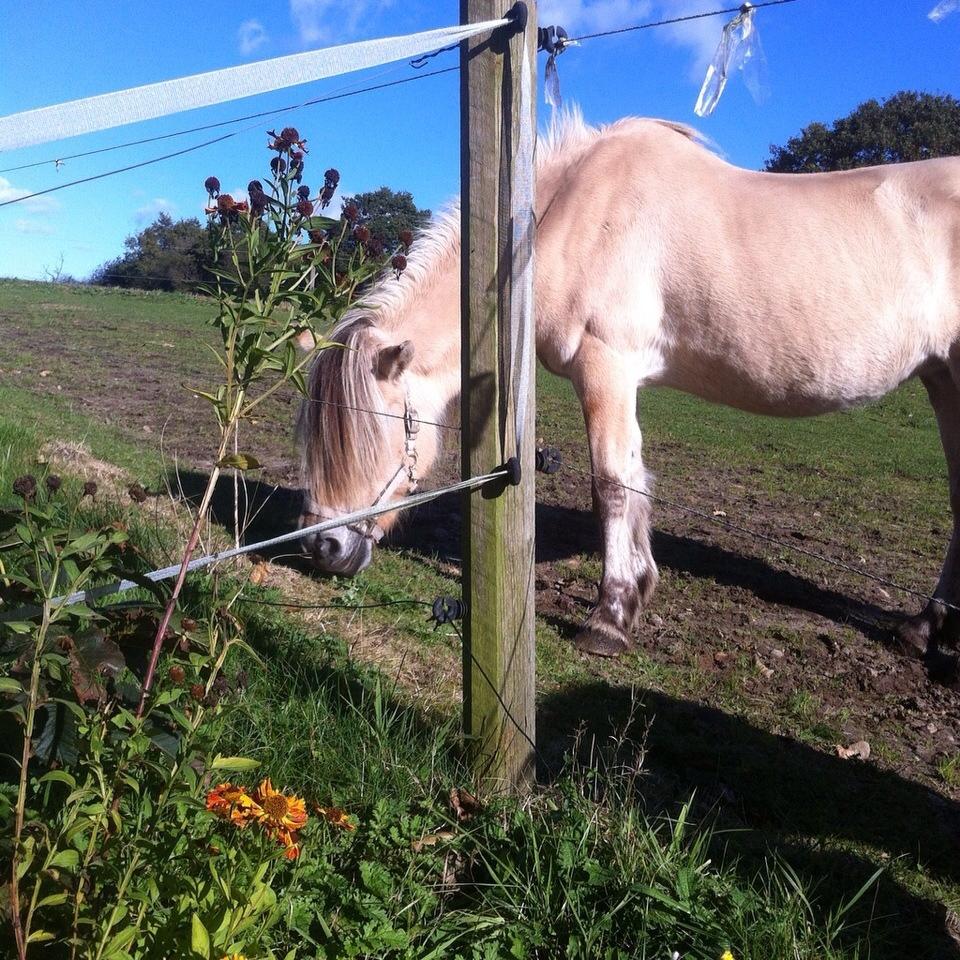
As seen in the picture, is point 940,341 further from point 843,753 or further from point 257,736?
point 257,736

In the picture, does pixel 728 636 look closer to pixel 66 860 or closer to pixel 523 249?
pixel 523 249

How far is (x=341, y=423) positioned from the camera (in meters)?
3.87

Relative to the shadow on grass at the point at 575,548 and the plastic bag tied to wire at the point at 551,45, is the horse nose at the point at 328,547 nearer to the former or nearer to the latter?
the shadow on grass at the point at 575,548

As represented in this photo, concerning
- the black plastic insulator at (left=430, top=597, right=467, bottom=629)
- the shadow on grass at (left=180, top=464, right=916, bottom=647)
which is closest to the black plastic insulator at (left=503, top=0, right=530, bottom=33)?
the black plastic insulator at (left=430, top=597, right=467, bottom=629)

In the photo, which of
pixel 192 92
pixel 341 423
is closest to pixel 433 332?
pixel 341 423

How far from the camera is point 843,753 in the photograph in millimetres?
3275

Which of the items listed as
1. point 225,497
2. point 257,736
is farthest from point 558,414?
point 257,736

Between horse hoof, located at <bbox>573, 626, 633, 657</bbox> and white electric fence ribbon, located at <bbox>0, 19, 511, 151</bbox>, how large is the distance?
2842 millimetres

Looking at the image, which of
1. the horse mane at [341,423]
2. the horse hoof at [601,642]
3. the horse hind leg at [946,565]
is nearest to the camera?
the horse mane at [341,423]

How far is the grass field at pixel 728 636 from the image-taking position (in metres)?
2.65

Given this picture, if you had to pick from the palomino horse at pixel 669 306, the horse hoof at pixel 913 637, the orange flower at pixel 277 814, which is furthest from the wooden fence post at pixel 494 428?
the horse hoof at pixel 913 637

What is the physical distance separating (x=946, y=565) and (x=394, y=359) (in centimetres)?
323

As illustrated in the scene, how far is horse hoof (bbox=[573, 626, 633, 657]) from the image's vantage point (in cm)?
399

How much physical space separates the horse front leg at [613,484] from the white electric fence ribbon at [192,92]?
2.49 meters
